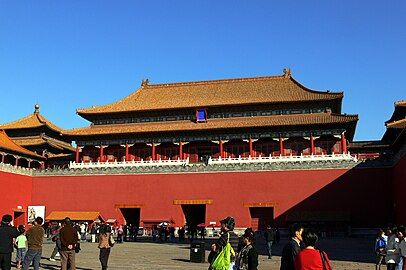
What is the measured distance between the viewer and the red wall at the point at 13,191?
115 ft

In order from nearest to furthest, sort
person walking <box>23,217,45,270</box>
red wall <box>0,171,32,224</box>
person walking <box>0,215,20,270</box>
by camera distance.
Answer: person walking <box>0,215,20,270</box> < person walking <box>23,217,45,270</box> < red wall <box>0,171,32,224</box>

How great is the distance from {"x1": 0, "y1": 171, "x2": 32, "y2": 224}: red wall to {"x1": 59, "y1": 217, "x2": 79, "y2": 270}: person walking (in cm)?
2553

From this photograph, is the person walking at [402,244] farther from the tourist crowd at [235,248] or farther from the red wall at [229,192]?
the red wall at [229,192]

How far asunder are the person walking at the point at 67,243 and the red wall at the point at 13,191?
25530mm

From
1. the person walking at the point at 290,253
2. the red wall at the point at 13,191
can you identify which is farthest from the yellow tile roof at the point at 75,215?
the person walking at the point at 290,253

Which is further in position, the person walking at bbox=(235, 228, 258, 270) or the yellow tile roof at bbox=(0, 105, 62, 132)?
the yellow tile roof at bbox=(0, 105, 62, 132)

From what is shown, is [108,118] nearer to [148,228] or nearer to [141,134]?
[141,134]

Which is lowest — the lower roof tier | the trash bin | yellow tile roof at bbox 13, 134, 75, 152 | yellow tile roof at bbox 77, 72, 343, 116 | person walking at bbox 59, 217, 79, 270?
the trash bin

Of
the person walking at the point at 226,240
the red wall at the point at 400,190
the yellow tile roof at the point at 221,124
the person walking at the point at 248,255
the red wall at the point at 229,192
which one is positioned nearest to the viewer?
the person walking at the point at 248,255

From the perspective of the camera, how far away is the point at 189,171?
117ft

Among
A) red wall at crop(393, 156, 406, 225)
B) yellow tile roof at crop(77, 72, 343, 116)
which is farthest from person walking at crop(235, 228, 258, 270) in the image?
yellow tile roof at crop(77, 72, 343, 116)

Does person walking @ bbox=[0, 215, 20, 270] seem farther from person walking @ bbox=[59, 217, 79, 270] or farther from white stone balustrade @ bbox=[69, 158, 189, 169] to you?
white stone balustrade @ bbox=[69, 158, 189, 169]

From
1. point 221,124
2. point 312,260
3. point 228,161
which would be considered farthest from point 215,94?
point 312,260

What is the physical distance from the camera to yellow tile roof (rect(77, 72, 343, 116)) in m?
38.2
